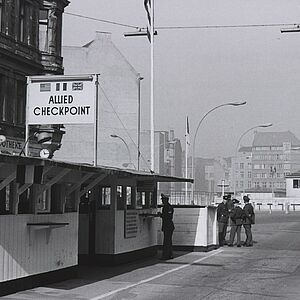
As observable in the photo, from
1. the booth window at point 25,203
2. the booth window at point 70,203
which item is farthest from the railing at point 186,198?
the booth window at point 25,203

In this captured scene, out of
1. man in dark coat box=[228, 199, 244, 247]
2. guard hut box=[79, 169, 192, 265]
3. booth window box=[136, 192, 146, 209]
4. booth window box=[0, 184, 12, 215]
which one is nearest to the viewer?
booth window box=[0, 184, 12, 215]

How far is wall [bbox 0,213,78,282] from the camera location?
11.7 meters

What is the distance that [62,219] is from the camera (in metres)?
13.9

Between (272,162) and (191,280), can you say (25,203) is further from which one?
(272,162)

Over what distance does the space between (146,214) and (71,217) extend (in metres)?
5.33

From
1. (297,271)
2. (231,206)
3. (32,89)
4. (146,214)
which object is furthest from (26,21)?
(297,271)

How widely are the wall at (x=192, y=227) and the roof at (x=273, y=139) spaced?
149 metres

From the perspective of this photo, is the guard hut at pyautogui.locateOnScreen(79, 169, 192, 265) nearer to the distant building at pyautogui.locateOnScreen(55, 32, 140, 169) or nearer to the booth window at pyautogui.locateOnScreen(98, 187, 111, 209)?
the booth window at pyautogui.locateOnScreen(98, 187, 111, 209)

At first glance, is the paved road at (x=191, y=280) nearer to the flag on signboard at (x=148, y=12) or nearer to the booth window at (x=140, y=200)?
the booth window at (x=140, y=200)

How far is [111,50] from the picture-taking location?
75688 mm

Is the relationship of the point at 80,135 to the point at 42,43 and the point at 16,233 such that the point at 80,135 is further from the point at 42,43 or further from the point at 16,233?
the point at 16,233

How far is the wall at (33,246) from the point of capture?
38.4 feet

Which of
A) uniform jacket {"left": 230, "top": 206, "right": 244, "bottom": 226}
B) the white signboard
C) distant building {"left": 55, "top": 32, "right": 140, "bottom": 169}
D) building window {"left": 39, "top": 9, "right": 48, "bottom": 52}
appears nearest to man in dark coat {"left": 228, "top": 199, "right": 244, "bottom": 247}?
uniform jacket {"left": 230, "top": 206, "right": 244, "bottom": 226}

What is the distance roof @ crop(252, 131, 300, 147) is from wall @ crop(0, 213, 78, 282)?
15738 cm
